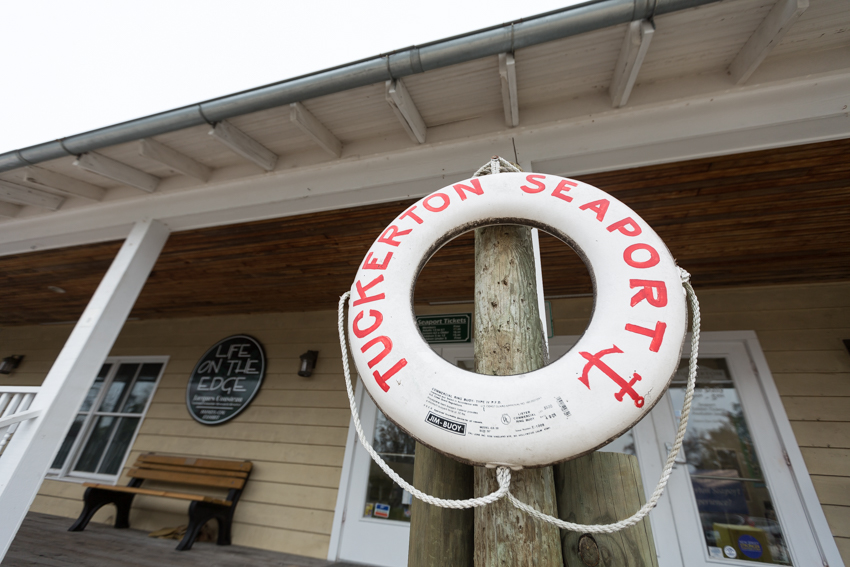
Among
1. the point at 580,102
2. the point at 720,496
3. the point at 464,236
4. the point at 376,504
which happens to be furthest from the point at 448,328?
the point at 720,496

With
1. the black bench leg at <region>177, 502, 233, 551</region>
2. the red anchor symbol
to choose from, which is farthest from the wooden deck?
the red anchor symbol

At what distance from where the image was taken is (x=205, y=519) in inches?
106

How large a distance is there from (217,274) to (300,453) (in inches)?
64.2

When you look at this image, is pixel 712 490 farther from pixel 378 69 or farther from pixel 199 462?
pixel 199 462

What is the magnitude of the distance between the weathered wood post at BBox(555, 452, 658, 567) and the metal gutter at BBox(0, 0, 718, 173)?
1.29 meters

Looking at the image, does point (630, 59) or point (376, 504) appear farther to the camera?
point (376, 504)

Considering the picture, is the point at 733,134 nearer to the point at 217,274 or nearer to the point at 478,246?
the point at 478,246

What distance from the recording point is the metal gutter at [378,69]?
3.88 ft

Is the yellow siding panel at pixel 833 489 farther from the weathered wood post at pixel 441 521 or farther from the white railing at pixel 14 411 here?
the white railing at pixel 14 411

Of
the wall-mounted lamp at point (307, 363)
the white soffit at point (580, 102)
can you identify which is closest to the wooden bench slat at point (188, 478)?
the wall-mounted lamp at point (307, 363)

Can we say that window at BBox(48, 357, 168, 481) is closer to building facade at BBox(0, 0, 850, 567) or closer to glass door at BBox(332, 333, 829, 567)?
building facade at BBox(0, 0, 850, 567)

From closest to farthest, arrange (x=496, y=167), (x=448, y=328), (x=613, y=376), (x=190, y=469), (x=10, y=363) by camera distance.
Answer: (x=613, y=376) < (x=496, y=167) < (x=448, y=328) < (x=190, y=469) < (x=10, y=363)

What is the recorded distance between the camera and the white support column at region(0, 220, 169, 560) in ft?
4.87

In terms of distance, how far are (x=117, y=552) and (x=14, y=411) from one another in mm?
1338
